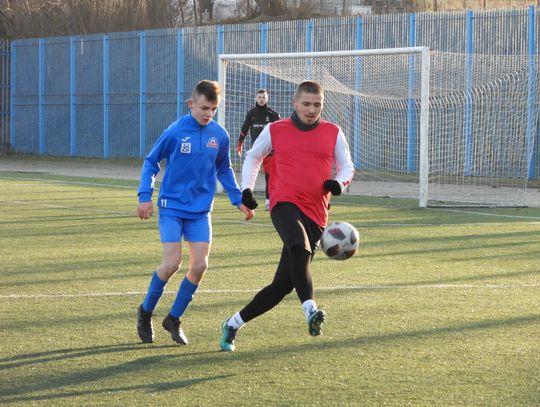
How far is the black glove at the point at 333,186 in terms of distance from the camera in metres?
6.59

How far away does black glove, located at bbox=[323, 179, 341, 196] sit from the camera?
6.59 metres

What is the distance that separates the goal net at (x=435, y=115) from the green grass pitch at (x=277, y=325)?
680cm

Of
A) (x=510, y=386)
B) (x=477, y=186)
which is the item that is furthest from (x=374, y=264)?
(x=477, y=186)

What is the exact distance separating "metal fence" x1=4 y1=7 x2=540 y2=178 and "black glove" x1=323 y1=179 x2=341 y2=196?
730 inches

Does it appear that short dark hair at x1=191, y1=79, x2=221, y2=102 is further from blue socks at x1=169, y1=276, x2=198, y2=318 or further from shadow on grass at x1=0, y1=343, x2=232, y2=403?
shadow on grass at x1=0, y1=343, x2=232, y2=403

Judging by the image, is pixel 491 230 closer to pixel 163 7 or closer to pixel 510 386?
pixel 510 386

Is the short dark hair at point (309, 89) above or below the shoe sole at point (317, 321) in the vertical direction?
above

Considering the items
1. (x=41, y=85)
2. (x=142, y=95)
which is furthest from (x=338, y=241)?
(x=41, y=85)

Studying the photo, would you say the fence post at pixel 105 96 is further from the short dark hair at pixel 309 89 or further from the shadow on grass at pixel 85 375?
the short dark hair at pixel 309 89

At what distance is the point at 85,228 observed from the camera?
14.5 metres

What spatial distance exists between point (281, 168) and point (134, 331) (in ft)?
5.32

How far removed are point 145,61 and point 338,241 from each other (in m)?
29.0

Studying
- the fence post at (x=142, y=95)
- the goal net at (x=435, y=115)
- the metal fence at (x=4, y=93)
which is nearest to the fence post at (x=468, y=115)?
the goal net at (x=435, y=115)

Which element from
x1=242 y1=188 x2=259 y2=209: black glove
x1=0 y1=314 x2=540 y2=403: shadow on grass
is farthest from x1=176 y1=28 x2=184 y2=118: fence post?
x1=242 y1=188 x2=259 y2=209: black glove
